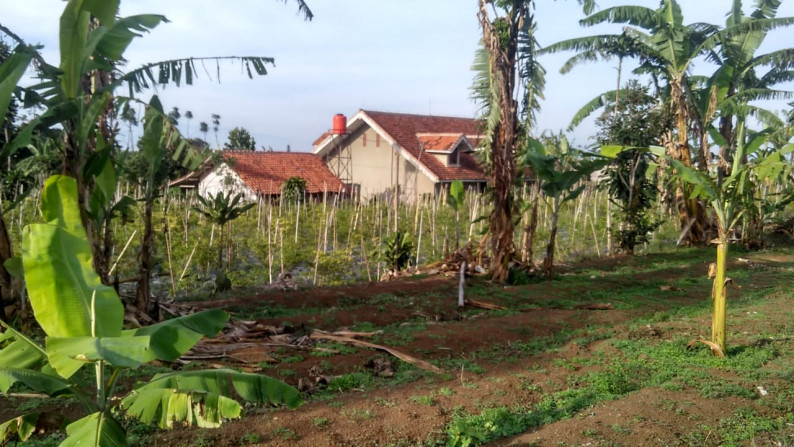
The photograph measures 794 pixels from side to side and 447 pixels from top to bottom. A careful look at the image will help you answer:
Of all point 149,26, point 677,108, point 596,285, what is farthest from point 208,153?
point 677,108

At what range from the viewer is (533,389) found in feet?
19.0

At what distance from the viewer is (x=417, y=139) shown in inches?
1119

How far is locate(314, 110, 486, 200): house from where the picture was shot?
26.6 m

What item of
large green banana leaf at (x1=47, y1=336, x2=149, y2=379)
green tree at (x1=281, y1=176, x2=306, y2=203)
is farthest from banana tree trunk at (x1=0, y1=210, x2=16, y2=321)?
green tree at (x1=281, y1=176, x2=306, y2=203)

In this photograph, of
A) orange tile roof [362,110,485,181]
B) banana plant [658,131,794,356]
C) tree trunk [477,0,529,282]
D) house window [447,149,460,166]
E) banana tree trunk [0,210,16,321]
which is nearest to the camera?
banana tree trunk [0,210,16,321]

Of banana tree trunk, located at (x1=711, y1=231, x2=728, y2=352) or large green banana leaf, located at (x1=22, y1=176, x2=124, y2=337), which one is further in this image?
banana tree trunk, located at (x1=711, y1=231, x2=728, y2=352)

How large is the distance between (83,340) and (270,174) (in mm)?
25118

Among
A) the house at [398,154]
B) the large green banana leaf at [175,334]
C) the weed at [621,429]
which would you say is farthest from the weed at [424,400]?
the house at [398,154]

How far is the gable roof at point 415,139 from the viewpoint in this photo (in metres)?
26.4

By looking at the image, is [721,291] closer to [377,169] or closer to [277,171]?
[377,169]

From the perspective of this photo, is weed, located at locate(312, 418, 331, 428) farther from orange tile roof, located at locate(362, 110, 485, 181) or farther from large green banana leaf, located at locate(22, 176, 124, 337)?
orange tile roof, located at locate(362, 110, 485, 181)

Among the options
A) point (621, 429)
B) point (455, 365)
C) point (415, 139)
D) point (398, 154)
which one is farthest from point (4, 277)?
point (415, 139)

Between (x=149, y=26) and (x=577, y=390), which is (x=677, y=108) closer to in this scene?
(x=577, y=390)

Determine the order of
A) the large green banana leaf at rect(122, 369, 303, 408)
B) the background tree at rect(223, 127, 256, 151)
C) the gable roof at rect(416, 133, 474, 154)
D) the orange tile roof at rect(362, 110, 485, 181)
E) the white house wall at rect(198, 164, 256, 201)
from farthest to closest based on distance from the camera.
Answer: the background tree at rect(223, 127, 256, 151), the gable roof at rect(416, 133, 474, 154), the orange tile roof at rect(362, 110, 485, 181), the white house wall at rect(198, 164, 256, 201), the large green banana leaf at rect(122, 369, 303, 408)
